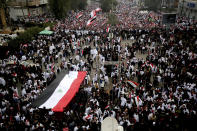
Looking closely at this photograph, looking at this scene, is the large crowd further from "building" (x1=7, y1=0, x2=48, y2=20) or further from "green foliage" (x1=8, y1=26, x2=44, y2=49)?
"building" (x1=7, y1=0, x2=48, y2=20)

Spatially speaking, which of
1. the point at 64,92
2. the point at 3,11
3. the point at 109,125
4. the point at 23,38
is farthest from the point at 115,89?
the point at 3,11

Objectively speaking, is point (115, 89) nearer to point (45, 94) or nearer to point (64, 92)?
point (64, 92)

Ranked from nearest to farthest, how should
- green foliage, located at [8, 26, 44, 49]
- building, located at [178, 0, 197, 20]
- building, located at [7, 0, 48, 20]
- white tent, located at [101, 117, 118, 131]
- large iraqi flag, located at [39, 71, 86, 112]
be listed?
white tent, located at [101, 117, 118, 131] → large iraqi flag, located at [39, 71, 86, 112] → green foliage, located at [8, 26, 44, 49] → building, located at [178, 0, 197, 20] → building, located at [7, 0, 48, 20]

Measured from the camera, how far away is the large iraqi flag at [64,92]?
31.3 feet

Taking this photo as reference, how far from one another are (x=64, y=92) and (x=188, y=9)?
95.3ft

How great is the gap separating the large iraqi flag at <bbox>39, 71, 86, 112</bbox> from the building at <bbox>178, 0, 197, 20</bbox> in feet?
81.5

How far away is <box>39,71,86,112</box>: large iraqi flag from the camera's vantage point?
31.3 ft

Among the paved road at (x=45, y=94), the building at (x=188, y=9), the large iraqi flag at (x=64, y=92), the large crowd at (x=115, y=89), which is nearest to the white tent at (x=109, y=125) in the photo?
the large crowd at (x=115, y=89)

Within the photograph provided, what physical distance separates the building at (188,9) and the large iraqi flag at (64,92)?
24.8 m

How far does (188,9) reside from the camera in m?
30.8

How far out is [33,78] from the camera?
13336 mm

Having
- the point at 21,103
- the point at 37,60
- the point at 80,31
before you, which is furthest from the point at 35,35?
the point at 21,103

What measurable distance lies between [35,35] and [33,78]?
1200 cm

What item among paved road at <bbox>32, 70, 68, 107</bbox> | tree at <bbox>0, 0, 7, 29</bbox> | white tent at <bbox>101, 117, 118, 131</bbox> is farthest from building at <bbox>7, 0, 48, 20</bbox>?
white tent at <bbox>101, 117, 118, 131</bbox>
